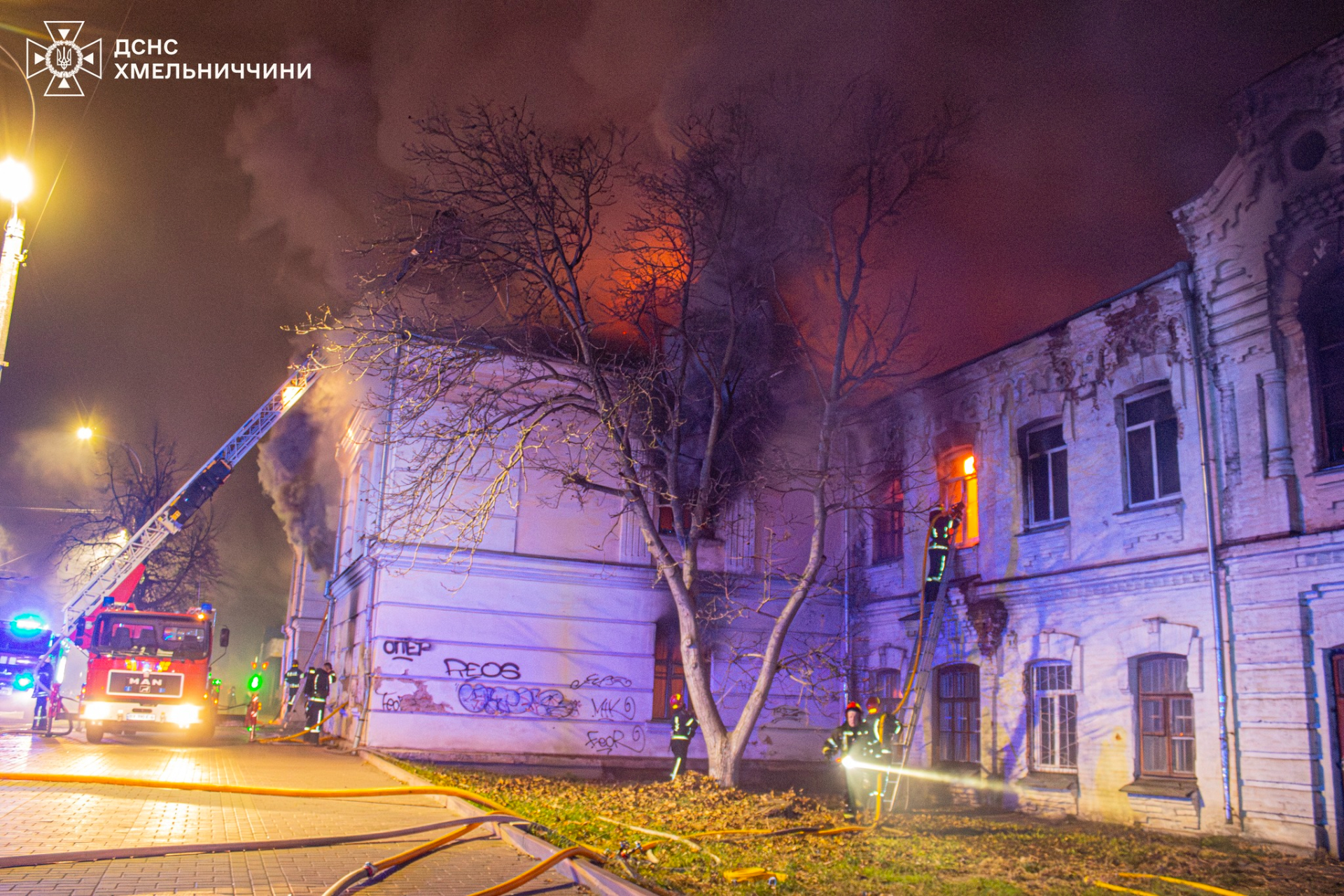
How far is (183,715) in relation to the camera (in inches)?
754

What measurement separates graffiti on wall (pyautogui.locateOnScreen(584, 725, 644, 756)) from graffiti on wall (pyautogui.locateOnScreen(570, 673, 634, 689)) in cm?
83

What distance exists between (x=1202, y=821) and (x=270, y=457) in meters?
23.3

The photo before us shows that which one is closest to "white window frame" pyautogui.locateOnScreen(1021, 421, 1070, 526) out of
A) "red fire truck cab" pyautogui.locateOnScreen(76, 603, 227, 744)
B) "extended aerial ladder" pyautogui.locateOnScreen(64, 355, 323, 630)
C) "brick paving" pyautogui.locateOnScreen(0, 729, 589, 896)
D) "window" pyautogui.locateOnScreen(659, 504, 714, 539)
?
"window" pyautogui.locateOnScreen(659, 504, 714, 539)

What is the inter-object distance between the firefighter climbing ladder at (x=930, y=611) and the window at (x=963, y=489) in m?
0.16

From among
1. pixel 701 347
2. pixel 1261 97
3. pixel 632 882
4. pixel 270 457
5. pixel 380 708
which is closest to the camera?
pixel 632 882

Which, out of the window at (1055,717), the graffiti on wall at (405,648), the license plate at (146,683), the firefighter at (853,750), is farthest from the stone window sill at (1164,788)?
the license plate at (146,683)

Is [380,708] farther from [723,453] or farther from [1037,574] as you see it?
[1037,574]

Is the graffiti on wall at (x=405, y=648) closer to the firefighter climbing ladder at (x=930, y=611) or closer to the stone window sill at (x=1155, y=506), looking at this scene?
the firefighter climbing ladder at (x=930, y=611)

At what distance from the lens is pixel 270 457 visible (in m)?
26.4

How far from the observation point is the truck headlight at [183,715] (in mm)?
19031

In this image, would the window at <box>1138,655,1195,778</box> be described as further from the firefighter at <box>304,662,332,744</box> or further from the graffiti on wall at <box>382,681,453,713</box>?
the firefighter at <box>304,662,332,744</box>

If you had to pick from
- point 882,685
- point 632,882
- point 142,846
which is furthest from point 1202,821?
point 142,846

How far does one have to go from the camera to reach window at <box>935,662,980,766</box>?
1608cm

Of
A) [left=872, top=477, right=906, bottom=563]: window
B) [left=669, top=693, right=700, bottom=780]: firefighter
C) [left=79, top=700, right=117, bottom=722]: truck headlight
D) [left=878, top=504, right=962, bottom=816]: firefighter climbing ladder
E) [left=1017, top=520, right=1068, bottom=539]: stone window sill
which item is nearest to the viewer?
[left=1017, top=520, right=1068, bottom=539]: stone window sill
